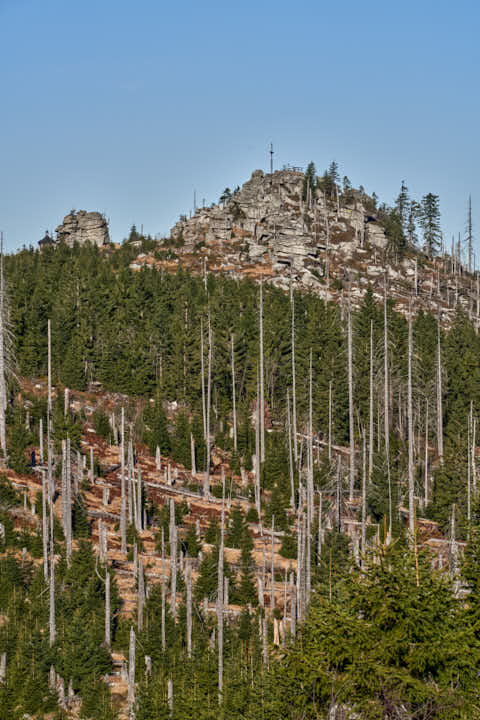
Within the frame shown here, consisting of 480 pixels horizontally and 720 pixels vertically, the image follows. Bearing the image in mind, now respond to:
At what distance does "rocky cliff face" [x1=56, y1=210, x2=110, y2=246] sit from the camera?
13518 centimetres

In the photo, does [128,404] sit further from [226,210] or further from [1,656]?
[226,210]

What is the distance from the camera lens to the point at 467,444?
61.1 meters

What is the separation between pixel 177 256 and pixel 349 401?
59.4 m

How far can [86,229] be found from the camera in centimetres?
13588

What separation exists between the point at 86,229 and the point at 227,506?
8420 centimetres

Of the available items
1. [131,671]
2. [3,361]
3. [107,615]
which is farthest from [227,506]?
[131,671]

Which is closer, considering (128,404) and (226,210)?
(128,404)

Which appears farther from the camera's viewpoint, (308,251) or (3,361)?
(308,251)

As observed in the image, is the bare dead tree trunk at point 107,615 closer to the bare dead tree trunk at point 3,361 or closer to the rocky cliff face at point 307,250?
the bare dead tree trunk at point 3,361

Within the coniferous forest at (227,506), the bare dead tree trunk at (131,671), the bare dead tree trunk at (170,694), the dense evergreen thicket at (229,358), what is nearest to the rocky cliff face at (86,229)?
the coniferous forest at (227,506)

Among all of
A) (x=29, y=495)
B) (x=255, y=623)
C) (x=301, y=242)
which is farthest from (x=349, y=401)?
(x=301, y=242)

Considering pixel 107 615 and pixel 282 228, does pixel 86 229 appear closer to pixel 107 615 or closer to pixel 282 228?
pixel 282 228

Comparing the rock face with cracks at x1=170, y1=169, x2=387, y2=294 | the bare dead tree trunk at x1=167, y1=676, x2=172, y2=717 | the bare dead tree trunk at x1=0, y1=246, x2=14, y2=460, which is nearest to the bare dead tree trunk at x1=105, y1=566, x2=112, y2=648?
the bare dead tree trunk at x1=167, y1=676, x2=172, y2=717

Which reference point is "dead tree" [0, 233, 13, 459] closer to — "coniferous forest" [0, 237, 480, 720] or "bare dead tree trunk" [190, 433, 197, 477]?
"coniferous forest" [0, 237, 480, 720]
